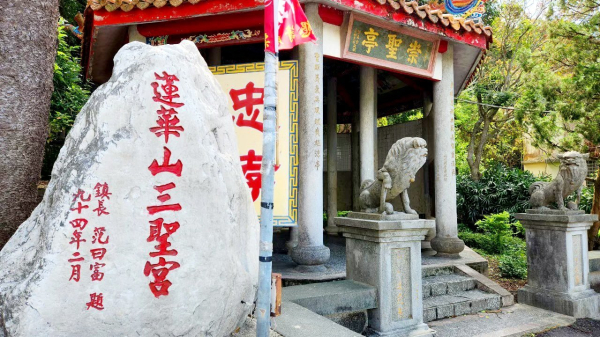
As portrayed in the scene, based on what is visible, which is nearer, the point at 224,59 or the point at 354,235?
the point at 354,235

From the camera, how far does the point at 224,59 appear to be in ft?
27.7

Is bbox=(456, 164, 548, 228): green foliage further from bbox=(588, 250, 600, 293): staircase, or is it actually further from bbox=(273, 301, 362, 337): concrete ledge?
bbox=(273, 301, 362, 337): concrete ledge

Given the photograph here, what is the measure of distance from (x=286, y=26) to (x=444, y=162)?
4.70 metres

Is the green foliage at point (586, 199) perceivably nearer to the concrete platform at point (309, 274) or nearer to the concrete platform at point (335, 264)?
the concrete platform at point (335, 264)

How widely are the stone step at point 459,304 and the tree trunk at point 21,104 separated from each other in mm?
4466

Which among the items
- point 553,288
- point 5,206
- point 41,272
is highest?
point 5,206

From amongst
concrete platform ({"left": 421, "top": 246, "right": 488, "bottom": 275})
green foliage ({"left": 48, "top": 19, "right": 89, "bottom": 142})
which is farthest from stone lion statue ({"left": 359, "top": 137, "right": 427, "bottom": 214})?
green foliage ({"left": 48, "top": 19, "right": 89, "bottom": 142})

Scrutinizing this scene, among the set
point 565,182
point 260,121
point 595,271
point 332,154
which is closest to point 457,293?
point 565,182

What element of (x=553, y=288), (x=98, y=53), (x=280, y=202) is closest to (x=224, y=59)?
(x=98, y=53)

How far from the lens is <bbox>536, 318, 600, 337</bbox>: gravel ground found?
4.83 meters

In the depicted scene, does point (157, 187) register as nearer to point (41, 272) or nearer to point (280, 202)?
point (41, 272)

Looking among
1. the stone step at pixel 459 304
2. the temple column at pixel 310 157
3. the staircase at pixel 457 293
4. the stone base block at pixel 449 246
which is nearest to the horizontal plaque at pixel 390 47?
the temple column at pixel 310 157

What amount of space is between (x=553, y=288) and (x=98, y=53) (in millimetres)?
8178

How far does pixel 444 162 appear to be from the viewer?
662 cm
